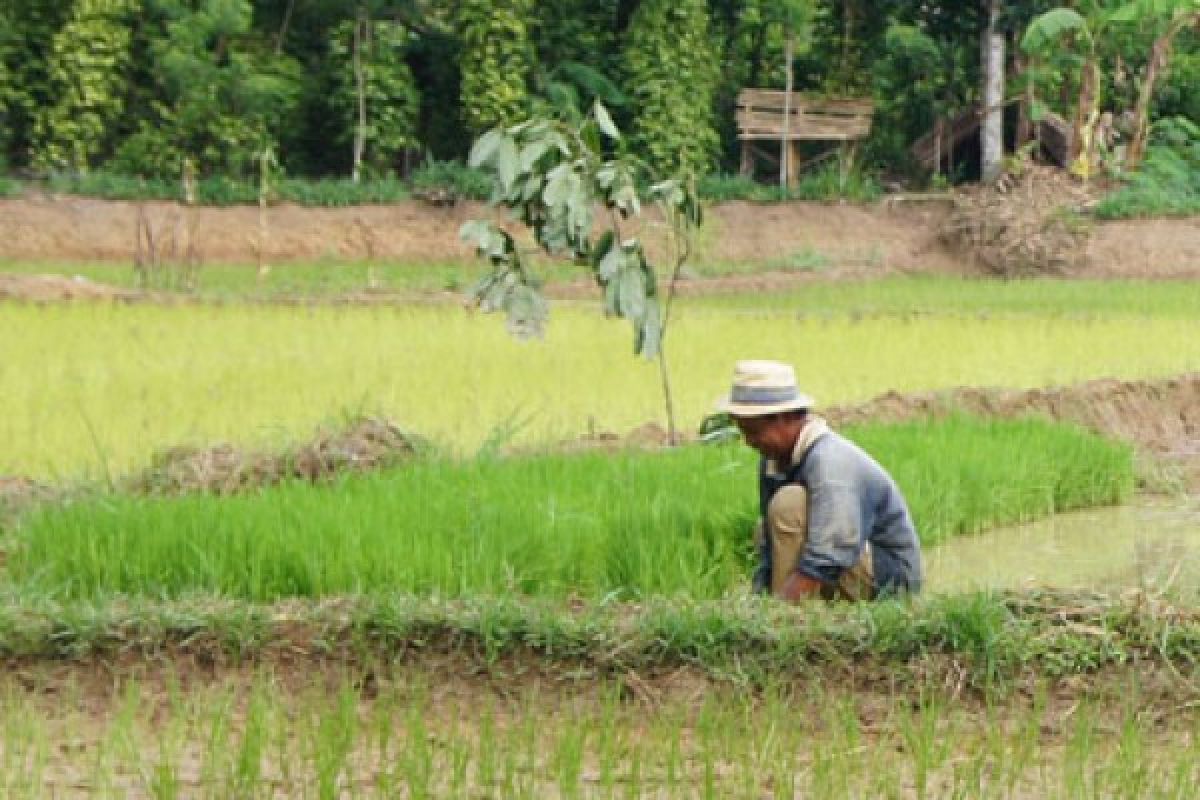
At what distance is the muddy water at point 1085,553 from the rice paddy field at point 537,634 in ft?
0.19

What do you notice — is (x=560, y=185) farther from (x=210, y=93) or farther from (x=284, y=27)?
(x=284, y=27)

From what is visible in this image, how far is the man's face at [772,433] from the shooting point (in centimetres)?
478

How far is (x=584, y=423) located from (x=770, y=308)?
7.18m

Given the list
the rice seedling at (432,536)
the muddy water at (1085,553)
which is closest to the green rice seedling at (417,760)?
the rice seedling at (432,536)

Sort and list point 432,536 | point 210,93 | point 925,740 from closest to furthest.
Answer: point 925,740, point 432,536, point 210,93

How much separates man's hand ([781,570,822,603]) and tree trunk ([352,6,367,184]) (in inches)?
696

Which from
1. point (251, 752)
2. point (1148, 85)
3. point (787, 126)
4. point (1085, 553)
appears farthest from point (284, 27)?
point (251, 752)

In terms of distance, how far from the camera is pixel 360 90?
21844mm

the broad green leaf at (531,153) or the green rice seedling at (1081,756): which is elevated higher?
the broad green leaf at (531,153)

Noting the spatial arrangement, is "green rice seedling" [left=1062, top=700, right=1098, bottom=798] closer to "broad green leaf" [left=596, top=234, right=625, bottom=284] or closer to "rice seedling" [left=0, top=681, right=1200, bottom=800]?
"rice seedling" [left=0, top=681, right=1200, bottom=800]

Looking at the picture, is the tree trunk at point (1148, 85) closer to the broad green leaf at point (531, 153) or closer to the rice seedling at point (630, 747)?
the broad green leaf at point (531, 153)

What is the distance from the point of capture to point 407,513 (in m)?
5.66

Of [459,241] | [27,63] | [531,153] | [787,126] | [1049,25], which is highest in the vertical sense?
[531,153]

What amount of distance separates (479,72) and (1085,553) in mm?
16456
